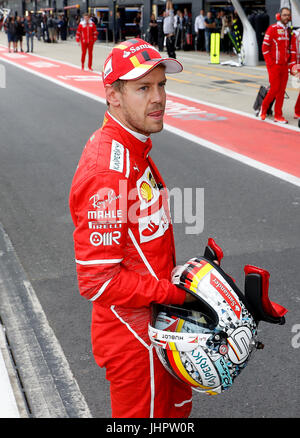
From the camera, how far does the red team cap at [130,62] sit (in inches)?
85.4

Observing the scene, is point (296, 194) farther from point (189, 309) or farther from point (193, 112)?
point (193, 112)

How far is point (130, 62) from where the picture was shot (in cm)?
217

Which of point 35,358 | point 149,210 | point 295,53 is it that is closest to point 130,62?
point 149,210

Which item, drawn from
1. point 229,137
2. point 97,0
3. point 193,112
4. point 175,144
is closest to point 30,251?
point 175,144

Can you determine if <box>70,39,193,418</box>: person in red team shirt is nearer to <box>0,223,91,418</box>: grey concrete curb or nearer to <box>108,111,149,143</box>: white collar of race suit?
<box>108,111,149,143</box>: white collar of race suit

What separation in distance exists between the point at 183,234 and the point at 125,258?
414 cm

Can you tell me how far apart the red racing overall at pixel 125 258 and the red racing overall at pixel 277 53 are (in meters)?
9.97

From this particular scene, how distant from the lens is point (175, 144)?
10633mm

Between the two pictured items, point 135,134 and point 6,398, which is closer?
point 135,134

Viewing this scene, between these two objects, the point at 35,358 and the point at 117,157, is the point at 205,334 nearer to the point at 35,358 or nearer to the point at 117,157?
the point at 117,157

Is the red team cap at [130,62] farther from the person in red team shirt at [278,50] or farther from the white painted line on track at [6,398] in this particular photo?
the person in red team shirt at [278,50]

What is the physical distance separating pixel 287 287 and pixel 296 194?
9.37 ft

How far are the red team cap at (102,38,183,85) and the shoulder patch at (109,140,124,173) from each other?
0.24 metres

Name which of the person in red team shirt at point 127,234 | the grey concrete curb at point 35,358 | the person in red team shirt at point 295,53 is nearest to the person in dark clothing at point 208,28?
the person in red team shirt at point 295,53
